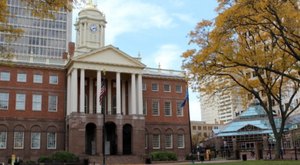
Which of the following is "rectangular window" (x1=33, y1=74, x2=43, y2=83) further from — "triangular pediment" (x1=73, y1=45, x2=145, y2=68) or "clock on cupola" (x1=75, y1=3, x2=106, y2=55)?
"clock on cupola" (x1=75, y1=3, x2=106, y2=55)

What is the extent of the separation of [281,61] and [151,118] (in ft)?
101

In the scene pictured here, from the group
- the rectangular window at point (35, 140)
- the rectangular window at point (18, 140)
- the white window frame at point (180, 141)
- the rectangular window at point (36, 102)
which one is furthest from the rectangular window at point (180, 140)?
the rectangular window at point (18, 140)

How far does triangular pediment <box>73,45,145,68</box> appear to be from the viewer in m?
49.9

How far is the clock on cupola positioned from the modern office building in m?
1.76

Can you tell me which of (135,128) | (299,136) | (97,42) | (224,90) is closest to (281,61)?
(224,90)

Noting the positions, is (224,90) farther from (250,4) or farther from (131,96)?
(131,96)

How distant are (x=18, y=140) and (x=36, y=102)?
5.71 metres

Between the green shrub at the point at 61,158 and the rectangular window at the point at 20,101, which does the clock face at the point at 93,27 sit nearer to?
the rectangular window at the point at 20,101

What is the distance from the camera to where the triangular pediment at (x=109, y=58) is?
1965 inches

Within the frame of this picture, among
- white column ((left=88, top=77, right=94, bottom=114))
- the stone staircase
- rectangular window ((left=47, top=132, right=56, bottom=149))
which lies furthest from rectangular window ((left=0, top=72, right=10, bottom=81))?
the stone staircase

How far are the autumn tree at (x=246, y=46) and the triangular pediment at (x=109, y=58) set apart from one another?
821 inches

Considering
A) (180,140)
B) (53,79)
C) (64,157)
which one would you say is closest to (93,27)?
(53,79)

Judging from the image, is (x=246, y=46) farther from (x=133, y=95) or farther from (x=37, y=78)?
(x=37, y=78)

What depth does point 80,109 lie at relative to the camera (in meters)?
48.6
